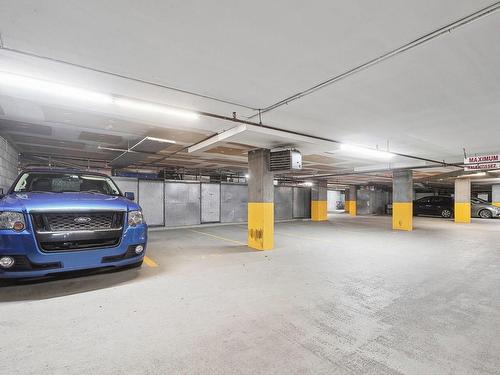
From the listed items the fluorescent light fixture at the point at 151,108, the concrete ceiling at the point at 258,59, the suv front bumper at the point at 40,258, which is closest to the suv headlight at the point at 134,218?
the suv front bumper at the point at 40,258

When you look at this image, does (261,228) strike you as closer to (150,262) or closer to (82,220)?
(150,262)

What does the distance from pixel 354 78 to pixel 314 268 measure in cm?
310

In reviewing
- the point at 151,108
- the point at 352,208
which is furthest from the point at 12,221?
the point at 352,208

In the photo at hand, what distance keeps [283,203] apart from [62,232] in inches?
482

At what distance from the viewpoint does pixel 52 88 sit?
10.0ft

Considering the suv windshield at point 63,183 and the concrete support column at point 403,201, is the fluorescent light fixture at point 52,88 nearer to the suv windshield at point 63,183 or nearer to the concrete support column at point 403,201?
the suv windshield at point 63,183

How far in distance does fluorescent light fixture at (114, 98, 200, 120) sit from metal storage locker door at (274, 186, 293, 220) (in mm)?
10451

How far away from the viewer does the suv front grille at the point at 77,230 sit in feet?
9.66

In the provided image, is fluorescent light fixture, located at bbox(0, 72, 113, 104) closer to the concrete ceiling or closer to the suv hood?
the concrete ceiling

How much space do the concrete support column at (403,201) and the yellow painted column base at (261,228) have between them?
23.1 ft

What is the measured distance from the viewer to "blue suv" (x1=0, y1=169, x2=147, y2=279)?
111 inches

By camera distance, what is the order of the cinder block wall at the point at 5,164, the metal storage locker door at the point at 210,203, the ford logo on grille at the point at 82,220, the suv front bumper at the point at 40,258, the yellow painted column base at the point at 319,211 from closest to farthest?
the suv front bumper at the point at 40,258 < the ford logo on grille at the point at 82,220 < the cinder block wall at the point at 5,164 < the metal storage locker door at the point at 210,203 < the yellow painted column base at the point at 319,211

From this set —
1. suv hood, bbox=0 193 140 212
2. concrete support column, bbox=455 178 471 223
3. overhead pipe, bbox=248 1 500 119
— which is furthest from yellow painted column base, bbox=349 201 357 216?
suv hood, bbox=0 193 140 212

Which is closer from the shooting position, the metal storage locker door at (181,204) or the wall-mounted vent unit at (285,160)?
the wall-mounted vent unit at (285,160)
